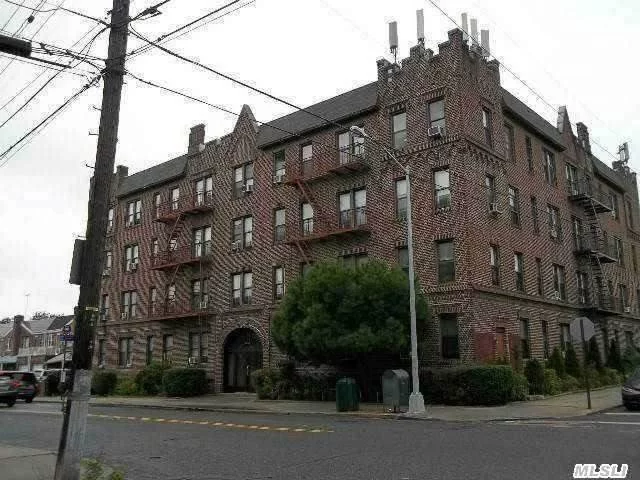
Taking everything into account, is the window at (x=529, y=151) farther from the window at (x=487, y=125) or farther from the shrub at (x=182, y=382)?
the shrub at (x=182, y=382)

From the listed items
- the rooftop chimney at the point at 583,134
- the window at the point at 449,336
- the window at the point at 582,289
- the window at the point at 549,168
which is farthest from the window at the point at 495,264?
the rooftop chimney at the point at 583,134

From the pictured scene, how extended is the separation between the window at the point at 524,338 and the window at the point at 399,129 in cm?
958

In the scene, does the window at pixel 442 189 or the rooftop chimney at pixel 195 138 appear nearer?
the window at pixel 442 189

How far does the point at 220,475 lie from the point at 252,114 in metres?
28.5

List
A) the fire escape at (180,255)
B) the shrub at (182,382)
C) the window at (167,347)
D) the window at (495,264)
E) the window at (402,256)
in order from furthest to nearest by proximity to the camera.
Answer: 1. the window at (167,347)
2. the fire escape at (180,255)
3. the shrub at (182,382)
4. the window at (402,256)
5. the window at (495,264)

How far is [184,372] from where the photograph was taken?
108ft

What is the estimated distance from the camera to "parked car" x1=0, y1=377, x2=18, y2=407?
95.2 ft

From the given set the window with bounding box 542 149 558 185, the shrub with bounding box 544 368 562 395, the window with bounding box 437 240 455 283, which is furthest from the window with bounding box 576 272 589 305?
the window with bounding box 437 240 455 283

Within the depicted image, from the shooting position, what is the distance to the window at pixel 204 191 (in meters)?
A: 37.1

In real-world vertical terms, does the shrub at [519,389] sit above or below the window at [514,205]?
below

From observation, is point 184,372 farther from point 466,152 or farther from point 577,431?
point 577,431

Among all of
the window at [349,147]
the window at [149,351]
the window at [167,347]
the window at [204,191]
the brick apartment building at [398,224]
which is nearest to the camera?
the brick apartment building at [398,224]

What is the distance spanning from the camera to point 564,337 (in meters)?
31.3

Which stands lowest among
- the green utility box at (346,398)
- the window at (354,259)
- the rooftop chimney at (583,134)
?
the green utility box at (346,398)
